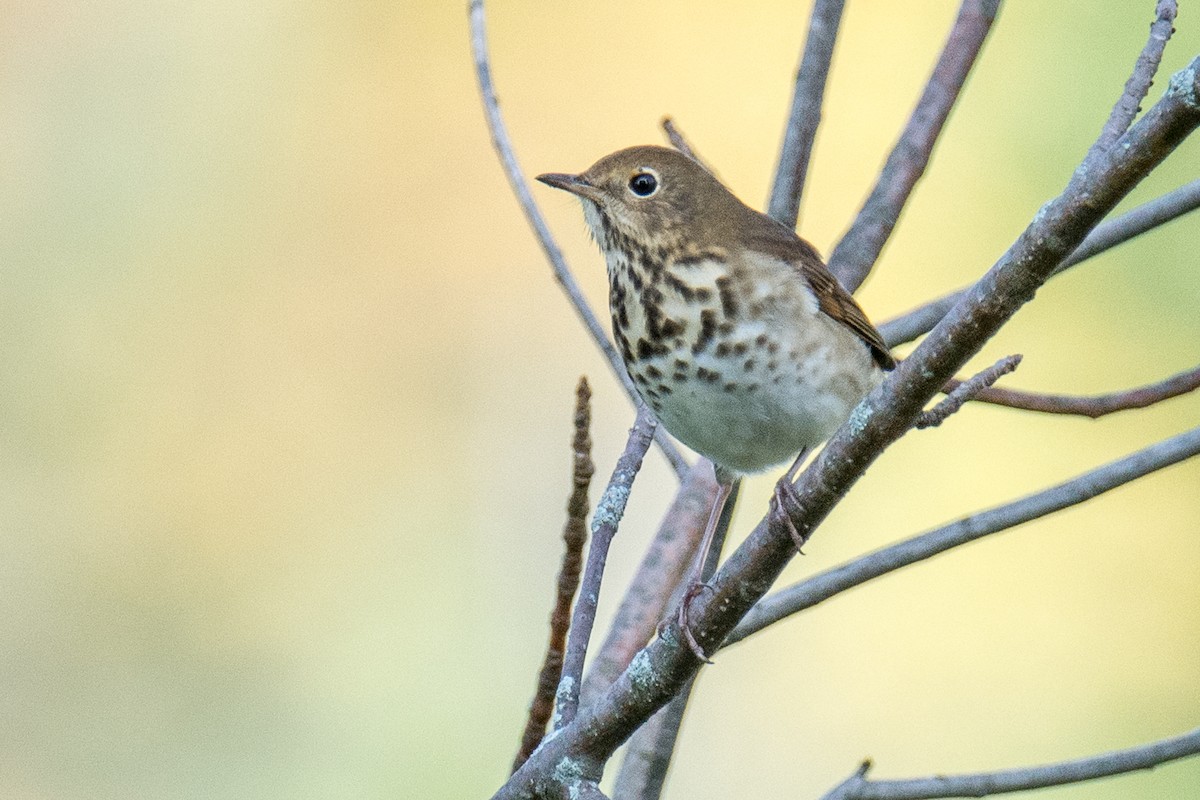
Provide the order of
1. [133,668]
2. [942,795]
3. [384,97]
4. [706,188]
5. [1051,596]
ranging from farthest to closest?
[384,97] → [133,668] → [1051,596] → [706,188] → [942,795]

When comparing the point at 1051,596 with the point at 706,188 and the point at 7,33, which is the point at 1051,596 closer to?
the point at 706,188

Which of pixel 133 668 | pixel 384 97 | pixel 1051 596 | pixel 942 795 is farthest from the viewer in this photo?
pixel 384 97

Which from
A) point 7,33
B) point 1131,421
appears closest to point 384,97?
point 7,33

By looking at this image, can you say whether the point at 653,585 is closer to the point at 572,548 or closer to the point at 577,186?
the point at 572,548

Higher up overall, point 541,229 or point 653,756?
point 541,229

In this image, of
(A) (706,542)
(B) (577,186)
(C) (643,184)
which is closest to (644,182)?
(C) (643,184)
